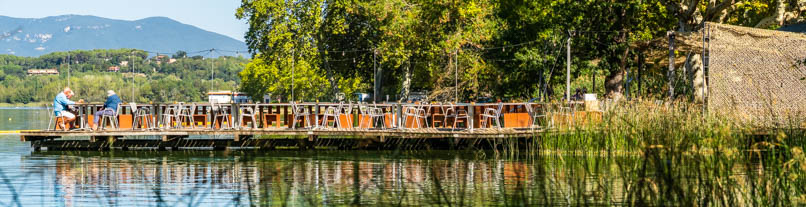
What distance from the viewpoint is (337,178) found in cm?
1742

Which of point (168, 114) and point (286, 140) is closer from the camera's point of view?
point (168, 114)

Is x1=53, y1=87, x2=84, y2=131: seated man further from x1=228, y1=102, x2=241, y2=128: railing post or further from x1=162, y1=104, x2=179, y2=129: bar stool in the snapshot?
x1=228, y1=102, x2=241, y2=128: railing post

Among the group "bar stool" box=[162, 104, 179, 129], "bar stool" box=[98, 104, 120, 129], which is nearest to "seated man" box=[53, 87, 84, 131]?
"bar stool" box=[98, 104, 120, 129]

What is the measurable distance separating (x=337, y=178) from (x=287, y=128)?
9.79m

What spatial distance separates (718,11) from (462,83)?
17.6 m

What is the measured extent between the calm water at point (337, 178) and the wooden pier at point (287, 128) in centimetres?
62

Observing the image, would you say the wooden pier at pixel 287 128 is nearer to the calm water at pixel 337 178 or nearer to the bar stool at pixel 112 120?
the bar stool at pixel 112 120

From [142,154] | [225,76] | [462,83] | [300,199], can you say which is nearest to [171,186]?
[300,199]

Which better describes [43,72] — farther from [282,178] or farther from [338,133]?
[282,178]

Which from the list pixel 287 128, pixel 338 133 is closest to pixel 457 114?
pixel 338 133

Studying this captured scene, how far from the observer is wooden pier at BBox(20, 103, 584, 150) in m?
25.6

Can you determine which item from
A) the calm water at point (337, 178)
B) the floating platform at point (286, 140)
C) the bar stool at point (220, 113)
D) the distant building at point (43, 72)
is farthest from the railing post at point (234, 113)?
the distant building at point (43, 72)

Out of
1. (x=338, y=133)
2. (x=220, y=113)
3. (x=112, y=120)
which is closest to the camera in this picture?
(x=338, y=133)

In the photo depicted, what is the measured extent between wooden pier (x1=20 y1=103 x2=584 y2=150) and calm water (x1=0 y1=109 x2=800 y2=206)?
62 cm
